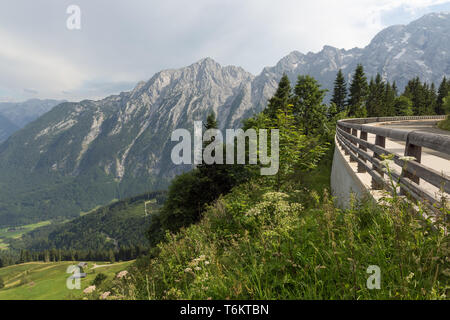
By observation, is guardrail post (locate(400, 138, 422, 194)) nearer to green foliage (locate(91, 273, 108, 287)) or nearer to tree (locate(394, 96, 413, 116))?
green foliage (locate(91, 273, 108, 287))

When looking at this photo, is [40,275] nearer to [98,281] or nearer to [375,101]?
[98,281]

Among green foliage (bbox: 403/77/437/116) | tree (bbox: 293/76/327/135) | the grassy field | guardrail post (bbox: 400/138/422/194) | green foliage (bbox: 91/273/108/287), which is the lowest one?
the grassy field

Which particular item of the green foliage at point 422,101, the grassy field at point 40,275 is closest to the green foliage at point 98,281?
the grassy field at point 40,275

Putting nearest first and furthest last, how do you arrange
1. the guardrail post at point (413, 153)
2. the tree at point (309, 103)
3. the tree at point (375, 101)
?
the guardrail post at point (413, 153) < the tree at point (309, 103) < the tree at point (375, 101)

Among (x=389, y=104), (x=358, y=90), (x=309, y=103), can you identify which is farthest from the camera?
(x=389, y=104)

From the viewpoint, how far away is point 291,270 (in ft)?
9.95

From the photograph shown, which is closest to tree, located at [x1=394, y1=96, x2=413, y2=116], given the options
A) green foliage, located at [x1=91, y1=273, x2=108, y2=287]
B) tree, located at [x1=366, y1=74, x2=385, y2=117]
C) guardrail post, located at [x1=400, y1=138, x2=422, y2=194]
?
tree, located at [x1=366, y1=74, x2=385, y2=117]

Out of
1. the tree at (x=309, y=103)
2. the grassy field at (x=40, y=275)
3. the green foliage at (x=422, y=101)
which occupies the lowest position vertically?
the grassy field at (x=40, y=275)

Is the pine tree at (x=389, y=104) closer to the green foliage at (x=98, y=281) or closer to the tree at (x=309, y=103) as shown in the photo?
the tree at (x=309, y=103)

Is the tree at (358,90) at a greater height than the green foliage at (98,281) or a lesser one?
greater

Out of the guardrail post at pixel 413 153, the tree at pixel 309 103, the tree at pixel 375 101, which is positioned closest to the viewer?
the guardrail post at pixel 413 153

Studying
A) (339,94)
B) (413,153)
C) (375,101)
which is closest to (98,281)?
(413,153)
